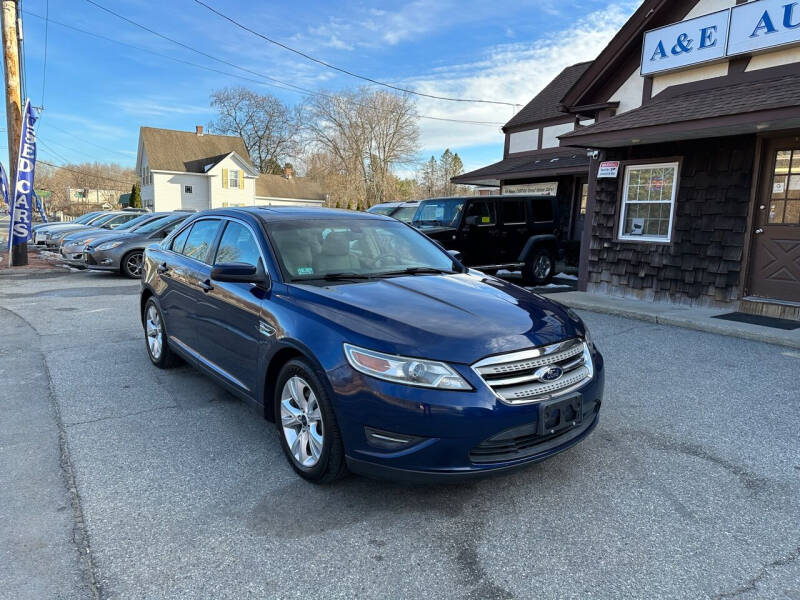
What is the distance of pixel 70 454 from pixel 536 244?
9.88 metres

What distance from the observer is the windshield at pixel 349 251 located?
145 inches

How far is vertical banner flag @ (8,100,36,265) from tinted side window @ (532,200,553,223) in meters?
12.5

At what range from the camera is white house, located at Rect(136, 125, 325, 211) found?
42.6m

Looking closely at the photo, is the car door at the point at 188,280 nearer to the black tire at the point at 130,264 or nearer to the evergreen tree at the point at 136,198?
the black tire at the point at 130,264

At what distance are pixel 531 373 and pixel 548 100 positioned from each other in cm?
1913

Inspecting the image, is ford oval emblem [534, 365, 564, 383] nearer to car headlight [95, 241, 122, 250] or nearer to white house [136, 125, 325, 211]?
car headlight [95, 241, 122, 250]

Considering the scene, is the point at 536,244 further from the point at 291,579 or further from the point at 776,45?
the point at 291,579

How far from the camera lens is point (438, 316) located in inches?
117

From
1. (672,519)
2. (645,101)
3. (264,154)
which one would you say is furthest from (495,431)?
(264,154)

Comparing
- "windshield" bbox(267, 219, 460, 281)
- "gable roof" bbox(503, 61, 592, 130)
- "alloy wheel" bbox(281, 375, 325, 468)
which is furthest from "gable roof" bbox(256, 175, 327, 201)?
"alloy wheel" bbox(281, 375, 325, 468)

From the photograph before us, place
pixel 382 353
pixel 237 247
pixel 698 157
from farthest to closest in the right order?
pixel 698 157 → pixel 237 247 → pixel 382 353

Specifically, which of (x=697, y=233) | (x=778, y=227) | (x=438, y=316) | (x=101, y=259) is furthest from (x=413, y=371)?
(x=101, y=259)

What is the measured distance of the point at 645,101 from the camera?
31.4ft

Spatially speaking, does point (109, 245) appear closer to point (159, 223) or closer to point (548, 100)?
point (159, 223)
